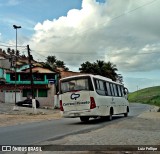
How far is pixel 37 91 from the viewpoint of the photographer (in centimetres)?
6000

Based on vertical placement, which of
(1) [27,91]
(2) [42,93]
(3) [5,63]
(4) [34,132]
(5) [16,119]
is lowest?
(4) [34,132]

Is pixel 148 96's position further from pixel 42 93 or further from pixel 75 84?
pixel 75 84

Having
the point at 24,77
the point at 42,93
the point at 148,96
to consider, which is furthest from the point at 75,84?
the point at 148,96

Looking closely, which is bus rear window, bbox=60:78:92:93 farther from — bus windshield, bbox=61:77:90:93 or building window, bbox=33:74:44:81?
building window, bbox=33:74:44:81

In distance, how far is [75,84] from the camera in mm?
21969

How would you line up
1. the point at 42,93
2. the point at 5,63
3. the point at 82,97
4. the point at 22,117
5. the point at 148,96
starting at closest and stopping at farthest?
the point at 82,97 < the point at 22,117 < the point at 42,93 < the point at 5,63 < the point at 148,96

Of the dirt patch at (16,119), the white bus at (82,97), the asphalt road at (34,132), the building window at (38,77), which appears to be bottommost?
the asphalt road at (34,132)

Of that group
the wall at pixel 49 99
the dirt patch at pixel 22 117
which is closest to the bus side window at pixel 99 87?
the dirt patch at pixel 22 117

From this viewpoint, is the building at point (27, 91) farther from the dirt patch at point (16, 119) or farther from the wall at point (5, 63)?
the dirt patch at point (16, 119)

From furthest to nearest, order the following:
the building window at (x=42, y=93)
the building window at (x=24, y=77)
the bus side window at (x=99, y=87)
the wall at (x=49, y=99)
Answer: the building window at (x=24, y=77) < the building window at (x=42, y=93) < the wall at (x=49, y=99) < the bus side window at (x=99, y=87)

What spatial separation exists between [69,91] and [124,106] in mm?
9829

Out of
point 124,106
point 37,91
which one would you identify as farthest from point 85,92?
point 37,91

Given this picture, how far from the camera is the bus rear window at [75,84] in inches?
853

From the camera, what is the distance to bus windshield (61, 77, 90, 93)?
2169 cm
